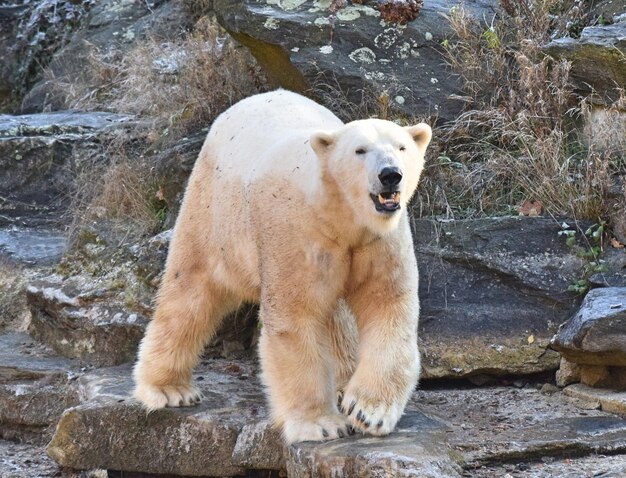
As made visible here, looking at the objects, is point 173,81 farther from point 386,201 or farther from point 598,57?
point 386,201

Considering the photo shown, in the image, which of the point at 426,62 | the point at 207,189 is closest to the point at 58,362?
the point at 207,189

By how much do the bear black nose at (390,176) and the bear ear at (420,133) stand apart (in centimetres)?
→ 43

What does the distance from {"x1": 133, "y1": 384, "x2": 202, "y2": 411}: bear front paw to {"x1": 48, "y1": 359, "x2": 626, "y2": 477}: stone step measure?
2.0 inches

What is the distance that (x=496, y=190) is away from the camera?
644 cm

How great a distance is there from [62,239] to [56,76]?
11.0 feet

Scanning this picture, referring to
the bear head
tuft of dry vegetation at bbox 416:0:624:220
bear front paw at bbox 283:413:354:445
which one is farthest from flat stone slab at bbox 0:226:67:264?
the bear head

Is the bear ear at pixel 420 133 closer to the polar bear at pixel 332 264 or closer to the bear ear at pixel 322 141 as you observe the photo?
the polar bear at pixel 332 264

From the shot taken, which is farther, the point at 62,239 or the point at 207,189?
the point at 62,239

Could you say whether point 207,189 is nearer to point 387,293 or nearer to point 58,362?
point 387,293

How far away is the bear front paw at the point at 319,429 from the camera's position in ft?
13.7

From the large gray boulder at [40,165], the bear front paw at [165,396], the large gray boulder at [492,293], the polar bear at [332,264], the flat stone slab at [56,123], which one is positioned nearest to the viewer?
the polar bear at [332,264]

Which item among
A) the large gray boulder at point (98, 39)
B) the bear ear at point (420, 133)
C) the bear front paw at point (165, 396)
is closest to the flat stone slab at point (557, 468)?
the bear ear at point (420, 133)

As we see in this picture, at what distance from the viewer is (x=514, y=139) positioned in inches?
254

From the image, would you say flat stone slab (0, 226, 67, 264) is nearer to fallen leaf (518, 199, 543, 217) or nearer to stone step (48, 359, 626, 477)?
stone step (48, 359, 626, 477)
